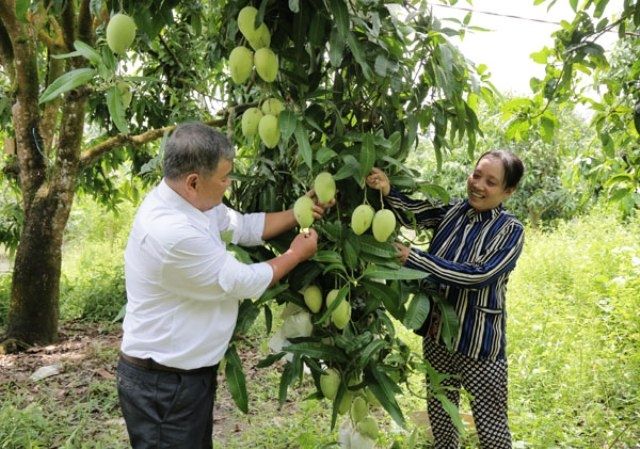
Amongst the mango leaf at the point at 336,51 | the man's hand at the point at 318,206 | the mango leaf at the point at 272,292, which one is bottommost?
the mango leaf at the point at 272,292

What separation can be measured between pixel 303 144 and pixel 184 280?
40 cm

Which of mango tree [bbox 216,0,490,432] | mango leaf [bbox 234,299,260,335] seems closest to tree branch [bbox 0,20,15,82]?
mango tree [bbox 216,0,490,432]

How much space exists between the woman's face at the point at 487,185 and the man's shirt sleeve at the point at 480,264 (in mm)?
100

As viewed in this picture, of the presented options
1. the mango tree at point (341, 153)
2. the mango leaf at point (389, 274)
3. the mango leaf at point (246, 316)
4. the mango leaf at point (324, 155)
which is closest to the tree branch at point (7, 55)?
the mango tree at point (341, 153)

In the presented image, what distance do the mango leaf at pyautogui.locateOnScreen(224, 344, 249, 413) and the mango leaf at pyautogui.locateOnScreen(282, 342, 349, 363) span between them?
16cm

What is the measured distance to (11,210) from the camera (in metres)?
4.29

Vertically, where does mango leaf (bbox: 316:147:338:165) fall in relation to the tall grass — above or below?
above

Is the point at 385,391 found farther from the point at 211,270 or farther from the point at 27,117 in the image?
the point at 27,117

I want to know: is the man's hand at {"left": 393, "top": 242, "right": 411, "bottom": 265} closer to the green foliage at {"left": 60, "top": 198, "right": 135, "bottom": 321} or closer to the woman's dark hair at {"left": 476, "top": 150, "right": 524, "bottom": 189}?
the woman's dark hair at {"left": 476, "top": 150, "right": 524, "bottom": 189}

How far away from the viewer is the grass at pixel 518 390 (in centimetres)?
260

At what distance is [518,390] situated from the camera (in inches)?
122

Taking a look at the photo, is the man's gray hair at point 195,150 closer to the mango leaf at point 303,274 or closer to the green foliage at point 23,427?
the mango leaf at point 303,274

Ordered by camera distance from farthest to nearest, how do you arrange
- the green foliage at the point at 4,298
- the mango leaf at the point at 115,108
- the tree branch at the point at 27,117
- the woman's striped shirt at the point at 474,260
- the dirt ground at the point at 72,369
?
the green foliage at the point at 4,298, the tree branch at the point at 27,117, the dirt ground at the point at 72,369, the woman's striped shirt at the point at 474,260, the mango leaf at the point at 115,108

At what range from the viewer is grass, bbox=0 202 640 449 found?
8.54ft
